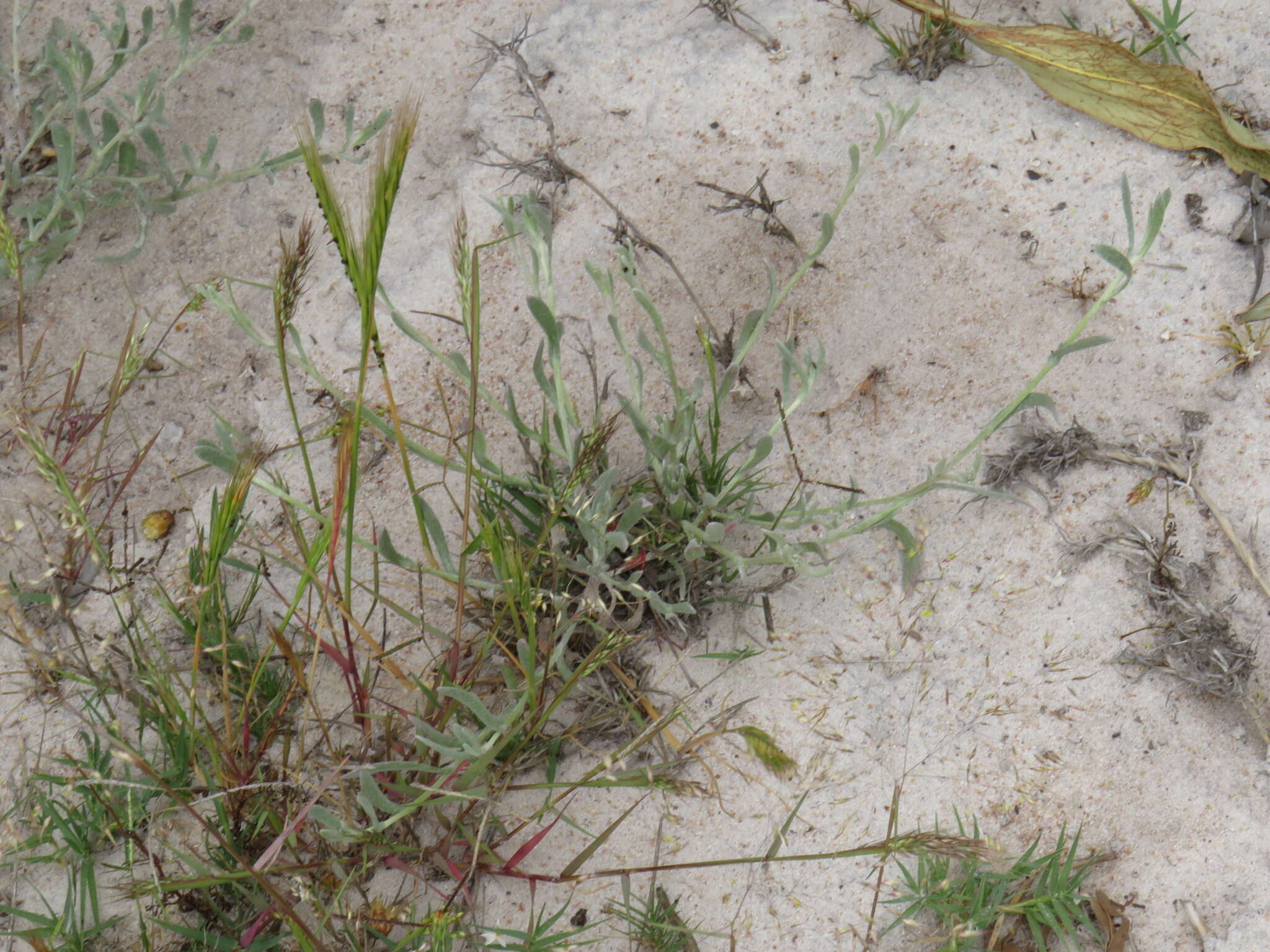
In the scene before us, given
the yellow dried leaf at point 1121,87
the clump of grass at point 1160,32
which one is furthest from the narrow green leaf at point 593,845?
the clump of grass at point 1160,32

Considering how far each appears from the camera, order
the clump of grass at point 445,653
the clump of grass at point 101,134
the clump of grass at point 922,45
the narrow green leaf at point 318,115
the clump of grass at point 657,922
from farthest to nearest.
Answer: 1. the clump of grass at point 922,45
2. the clump of grass at point 101,134
3. the narrow green leaf at point 318,115
4. the clump of grass at point 657,922
5. the clump of grass at point 445,653

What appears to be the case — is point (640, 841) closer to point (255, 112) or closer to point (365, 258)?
point (365, 258)

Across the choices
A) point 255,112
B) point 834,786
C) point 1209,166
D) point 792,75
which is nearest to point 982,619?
point 834,786

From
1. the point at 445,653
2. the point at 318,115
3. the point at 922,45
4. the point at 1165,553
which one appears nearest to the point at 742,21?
the point at 922,45

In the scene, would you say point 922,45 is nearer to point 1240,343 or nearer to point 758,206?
point 758,206

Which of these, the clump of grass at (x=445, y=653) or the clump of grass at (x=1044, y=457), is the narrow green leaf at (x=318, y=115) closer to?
the clump of grass at (x=445, y=653)
